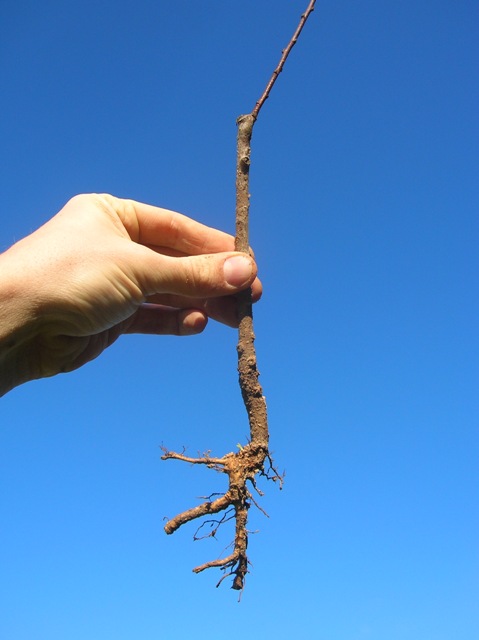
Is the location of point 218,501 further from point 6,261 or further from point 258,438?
point 6,261

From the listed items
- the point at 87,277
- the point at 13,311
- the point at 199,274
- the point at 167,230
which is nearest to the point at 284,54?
the point at 167,230

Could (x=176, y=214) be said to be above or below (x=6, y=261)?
above

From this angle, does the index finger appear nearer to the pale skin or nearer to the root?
the pale skin

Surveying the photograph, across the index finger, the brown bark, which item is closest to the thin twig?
the brown bark

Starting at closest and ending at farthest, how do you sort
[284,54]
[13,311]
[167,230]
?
[13,311]
[284,54]
[167,230]

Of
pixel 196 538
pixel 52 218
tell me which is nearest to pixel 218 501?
pixel 196 538

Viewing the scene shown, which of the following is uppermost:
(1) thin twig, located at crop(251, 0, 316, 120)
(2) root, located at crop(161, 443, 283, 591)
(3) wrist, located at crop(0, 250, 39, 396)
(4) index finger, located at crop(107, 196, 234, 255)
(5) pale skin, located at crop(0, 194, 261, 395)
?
(1) thin twig, located at crop(251, 0, 316, 120)

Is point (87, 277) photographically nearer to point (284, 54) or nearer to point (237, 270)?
point (237, 270)
